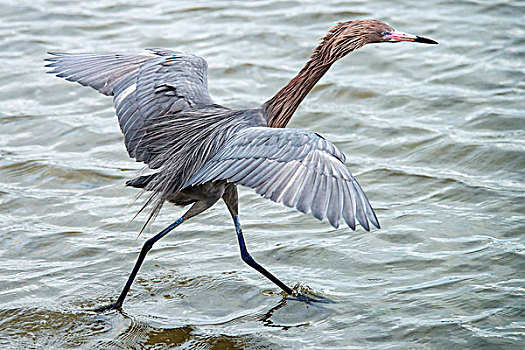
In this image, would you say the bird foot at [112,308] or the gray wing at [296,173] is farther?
the bird foot at [112,308]

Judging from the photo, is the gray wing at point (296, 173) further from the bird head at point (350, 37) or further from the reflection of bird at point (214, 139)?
the bird head at point (350, 37)

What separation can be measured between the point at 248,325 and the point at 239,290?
0.50m

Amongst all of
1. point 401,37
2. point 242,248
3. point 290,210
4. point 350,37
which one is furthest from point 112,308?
point 401,37

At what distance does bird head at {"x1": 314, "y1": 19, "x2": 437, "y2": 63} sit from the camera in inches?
234

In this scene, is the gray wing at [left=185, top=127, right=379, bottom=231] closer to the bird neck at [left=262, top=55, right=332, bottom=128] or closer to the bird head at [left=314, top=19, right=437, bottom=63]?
the bird neck at [left=262, top=55, right=332, bottom=128]

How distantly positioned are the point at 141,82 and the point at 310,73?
126 cm

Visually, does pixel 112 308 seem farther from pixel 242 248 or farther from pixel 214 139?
pixel 214 139

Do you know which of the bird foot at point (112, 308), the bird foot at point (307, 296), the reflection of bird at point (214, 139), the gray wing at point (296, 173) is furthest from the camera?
the bird foot at point (307, 296)

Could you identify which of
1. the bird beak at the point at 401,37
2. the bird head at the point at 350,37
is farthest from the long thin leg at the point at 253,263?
the bird beak at the point at 401,37

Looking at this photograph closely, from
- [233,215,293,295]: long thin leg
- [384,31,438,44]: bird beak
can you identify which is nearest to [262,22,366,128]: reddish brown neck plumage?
[384,31,438,44]: bird beak

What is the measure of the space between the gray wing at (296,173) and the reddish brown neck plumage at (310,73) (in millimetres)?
791

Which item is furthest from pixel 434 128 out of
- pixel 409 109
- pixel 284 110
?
pixel 284 110

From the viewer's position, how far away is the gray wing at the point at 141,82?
229 inches

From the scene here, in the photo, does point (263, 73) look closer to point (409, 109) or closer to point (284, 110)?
point (409, 109)
